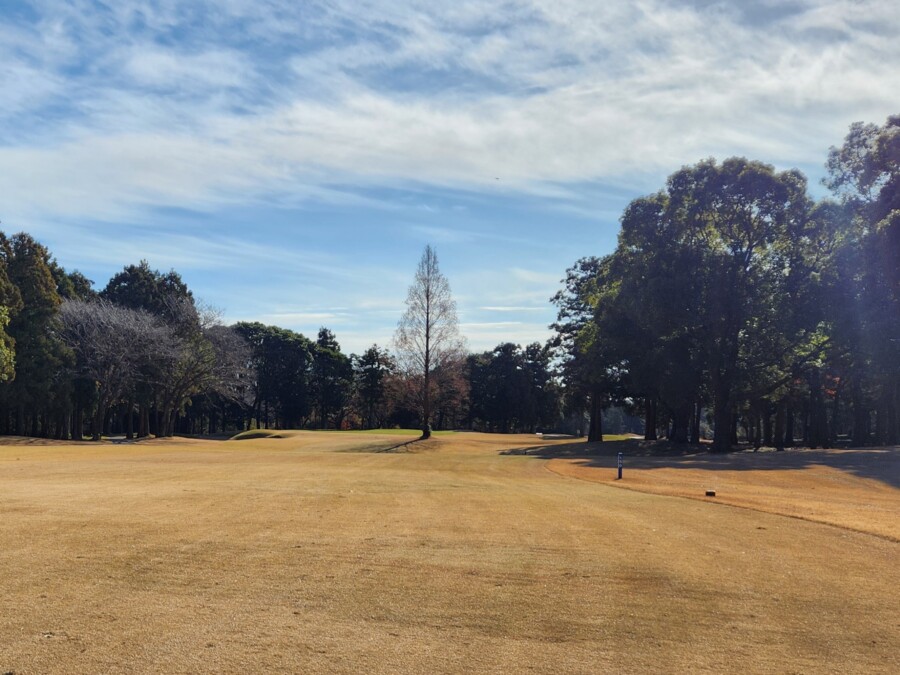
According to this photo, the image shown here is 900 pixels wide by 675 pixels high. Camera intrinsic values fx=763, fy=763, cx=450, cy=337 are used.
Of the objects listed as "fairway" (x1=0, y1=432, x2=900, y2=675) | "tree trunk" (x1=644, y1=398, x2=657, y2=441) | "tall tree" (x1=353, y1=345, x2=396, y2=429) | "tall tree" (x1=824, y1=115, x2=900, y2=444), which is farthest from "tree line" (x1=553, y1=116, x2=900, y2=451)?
"tall tree" (x1=353, y1=345, x2=396, y2=429)

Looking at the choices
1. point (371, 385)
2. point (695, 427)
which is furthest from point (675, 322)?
Result: point (371, 385)

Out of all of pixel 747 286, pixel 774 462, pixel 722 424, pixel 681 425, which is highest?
pixel 747 286

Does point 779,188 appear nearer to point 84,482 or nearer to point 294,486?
point 294,486

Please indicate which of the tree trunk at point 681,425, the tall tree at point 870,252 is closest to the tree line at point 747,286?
the tall tree at point 870,252

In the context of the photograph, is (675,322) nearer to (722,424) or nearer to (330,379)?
(722,424)

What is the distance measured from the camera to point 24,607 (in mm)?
7699

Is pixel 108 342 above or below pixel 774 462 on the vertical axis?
above

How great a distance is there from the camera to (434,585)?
905cm

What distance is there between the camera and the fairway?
6816 mm

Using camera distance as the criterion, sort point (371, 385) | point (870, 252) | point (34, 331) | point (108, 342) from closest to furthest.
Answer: point (870, 252) < point (34, 331) < point (108, 342) < point (371, 385)

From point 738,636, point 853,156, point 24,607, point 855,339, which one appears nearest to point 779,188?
point 853,156

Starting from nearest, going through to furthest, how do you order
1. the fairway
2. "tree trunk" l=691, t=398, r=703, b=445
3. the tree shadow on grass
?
the fairway, the tree shadow on grass, "tree trunk" l=691, t=398, r=703, b=445

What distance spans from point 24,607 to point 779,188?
45981mm

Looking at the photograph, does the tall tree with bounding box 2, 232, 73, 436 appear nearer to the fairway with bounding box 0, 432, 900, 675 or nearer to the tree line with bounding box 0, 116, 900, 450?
the tree line with bounding box 0, 116, 900, 450
